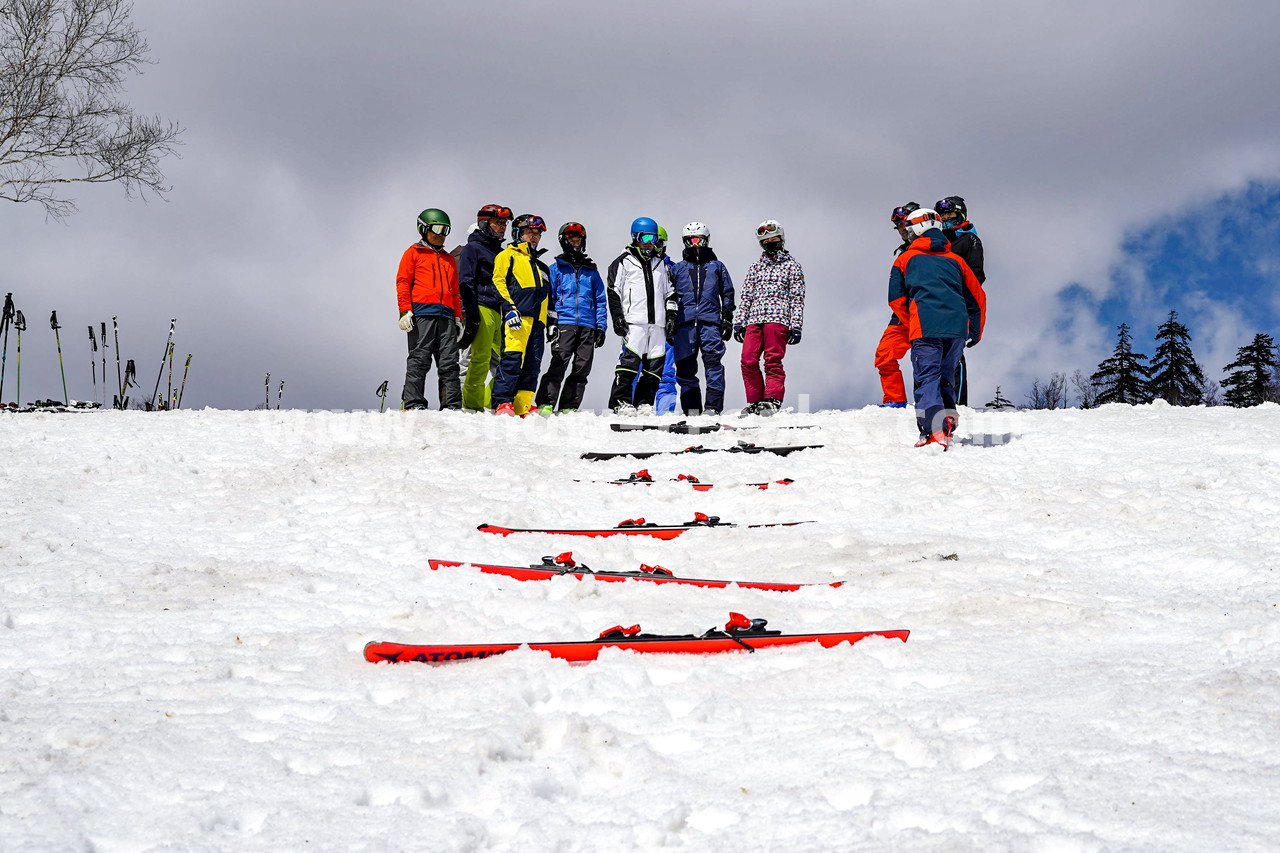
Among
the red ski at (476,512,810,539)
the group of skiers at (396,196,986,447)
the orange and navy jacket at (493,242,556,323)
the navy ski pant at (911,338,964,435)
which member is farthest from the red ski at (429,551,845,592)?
the orange and navy jacket at (493,242,556,323)

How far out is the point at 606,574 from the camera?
3.67 m

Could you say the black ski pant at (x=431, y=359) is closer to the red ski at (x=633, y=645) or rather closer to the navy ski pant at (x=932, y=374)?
the navy ski pant at (x=932, y=374)

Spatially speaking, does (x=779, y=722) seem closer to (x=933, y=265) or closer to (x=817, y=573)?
(x=817, y=573)

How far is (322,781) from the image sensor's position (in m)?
1.95

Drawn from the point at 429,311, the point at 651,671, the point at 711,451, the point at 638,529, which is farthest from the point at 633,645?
the point at 429,311

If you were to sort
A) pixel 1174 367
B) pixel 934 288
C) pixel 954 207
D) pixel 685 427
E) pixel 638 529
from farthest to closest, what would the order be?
pixel 1174 367
pixel 954 207
pixel 685 427
pixel 934 288
pixel 638 529

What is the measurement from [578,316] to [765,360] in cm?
234

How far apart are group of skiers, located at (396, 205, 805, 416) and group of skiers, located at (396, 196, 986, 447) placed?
0.05 feet

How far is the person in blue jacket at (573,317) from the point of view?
408 inches

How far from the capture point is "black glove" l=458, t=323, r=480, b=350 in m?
10.1

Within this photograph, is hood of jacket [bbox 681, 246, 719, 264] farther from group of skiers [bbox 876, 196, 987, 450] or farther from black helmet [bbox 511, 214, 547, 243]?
group of skiers [bbox 876, 196, 987, 450]

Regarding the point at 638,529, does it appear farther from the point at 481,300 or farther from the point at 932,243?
the point at 481,300

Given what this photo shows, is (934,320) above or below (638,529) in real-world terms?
above

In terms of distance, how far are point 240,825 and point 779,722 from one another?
4.20ft
